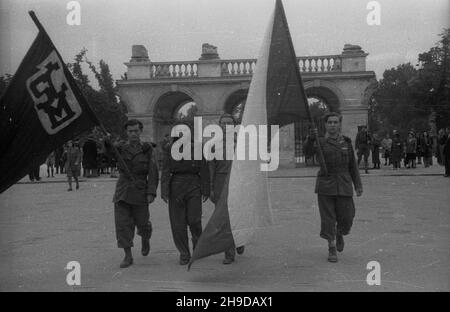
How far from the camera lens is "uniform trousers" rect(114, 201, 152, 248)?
6387mm

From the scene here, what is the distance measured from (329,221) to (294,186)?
9.83m

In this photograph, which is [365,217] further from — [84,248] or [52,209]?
[52,209]

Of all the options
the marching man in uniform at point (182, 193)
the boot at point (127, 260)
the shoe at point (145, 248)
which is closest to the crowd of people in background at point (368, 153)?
the shoe at point (145, 248)

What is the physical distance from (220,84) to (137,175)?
18.1 meters

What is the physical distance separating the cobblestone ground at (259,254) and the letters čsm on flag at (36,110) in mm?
1270

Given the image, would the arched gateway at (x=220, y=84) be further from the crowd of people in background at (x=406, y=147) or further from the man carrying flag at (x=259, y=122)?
the man carrying flag at (x=259, y=122)

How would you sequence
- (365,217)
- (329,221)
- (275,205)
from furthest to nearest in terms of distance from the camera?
(275,205) < (365,217) < (329,221)

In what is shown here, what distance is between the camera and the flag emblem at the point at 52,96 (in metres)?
5.46

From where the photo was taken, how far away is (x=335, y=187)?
6.51 m

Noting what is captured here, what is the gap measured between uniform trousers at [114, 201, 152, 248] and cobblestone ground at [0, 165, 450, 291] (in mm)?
334

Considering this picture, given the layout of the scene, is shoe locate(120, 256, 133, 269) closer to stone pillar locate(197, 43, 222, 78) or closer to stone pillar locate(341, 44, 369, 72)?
stone pillar locate(197, 43, 222, 78)
